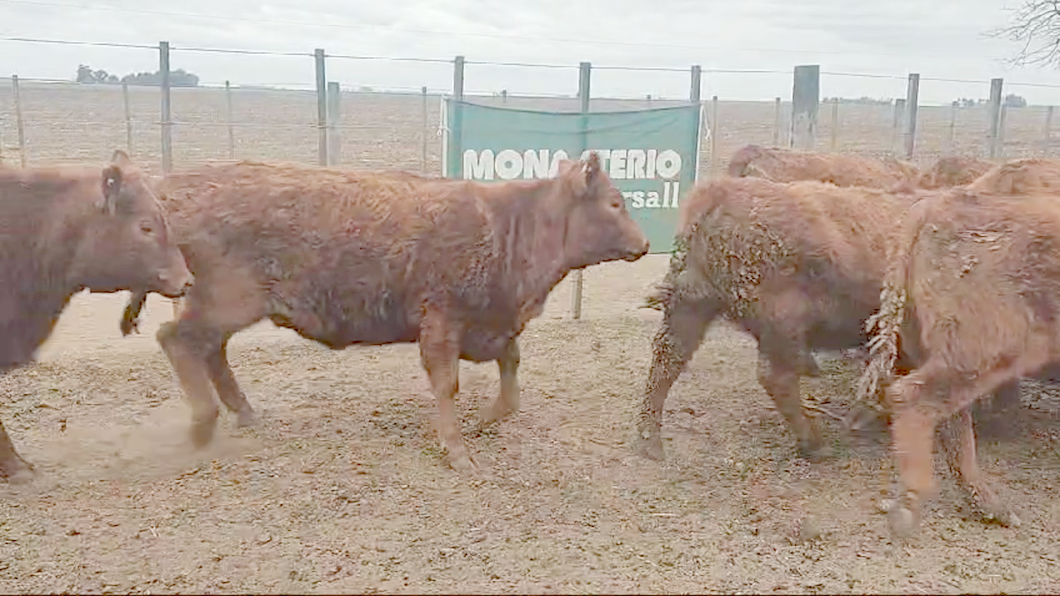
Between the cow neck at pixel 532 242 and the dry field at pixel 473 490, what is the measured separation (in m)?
0.87

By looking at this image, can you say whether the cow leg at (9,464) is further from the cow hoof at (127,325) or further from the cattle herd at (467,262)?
the cow hoof at (127,325)

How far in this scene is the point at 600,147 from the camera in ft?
28.4

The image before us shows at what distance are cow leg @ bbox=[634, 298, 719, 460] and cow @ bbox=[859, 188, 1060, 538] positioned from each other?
45.3 inches

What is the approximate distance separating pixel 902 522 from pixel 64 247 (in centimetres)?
413

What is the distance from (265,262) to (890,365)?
3.21 m

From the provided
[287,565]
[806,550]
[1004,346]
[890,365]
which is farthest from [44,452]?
[1004,346]

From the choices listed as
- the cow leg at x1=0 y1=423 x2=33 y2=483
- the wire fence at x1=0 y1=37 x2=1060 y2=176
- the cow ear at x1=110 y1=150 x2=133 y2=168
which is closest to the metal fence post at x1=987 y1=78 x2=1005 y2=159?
the wire fence at x1=0 y1=37 x2=1060 y2=176

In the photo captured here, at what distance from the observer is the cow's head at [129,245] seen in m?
4.94

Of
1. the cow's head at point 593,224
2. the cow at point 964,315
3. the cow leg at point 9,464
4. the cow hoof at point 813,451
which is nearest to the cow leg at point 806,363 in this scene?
the cow hoof at point 813,451

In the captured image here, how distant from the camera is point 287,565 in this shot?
4.07m

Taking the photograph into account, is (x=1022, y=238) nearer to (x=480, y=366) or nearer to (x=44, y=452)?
(x=480, y=366)

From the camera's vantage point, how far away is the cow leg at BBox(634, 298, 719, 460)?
5586mm

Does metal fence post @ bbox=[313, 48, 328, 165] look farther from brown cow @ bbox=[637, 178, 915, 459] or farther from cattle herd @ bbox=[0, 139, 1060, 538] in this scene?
brown cow @ bbox=[637, 178, 915, 459]

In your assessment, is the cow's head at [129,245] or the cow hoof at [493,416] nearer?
the cow's head at [129,245]
